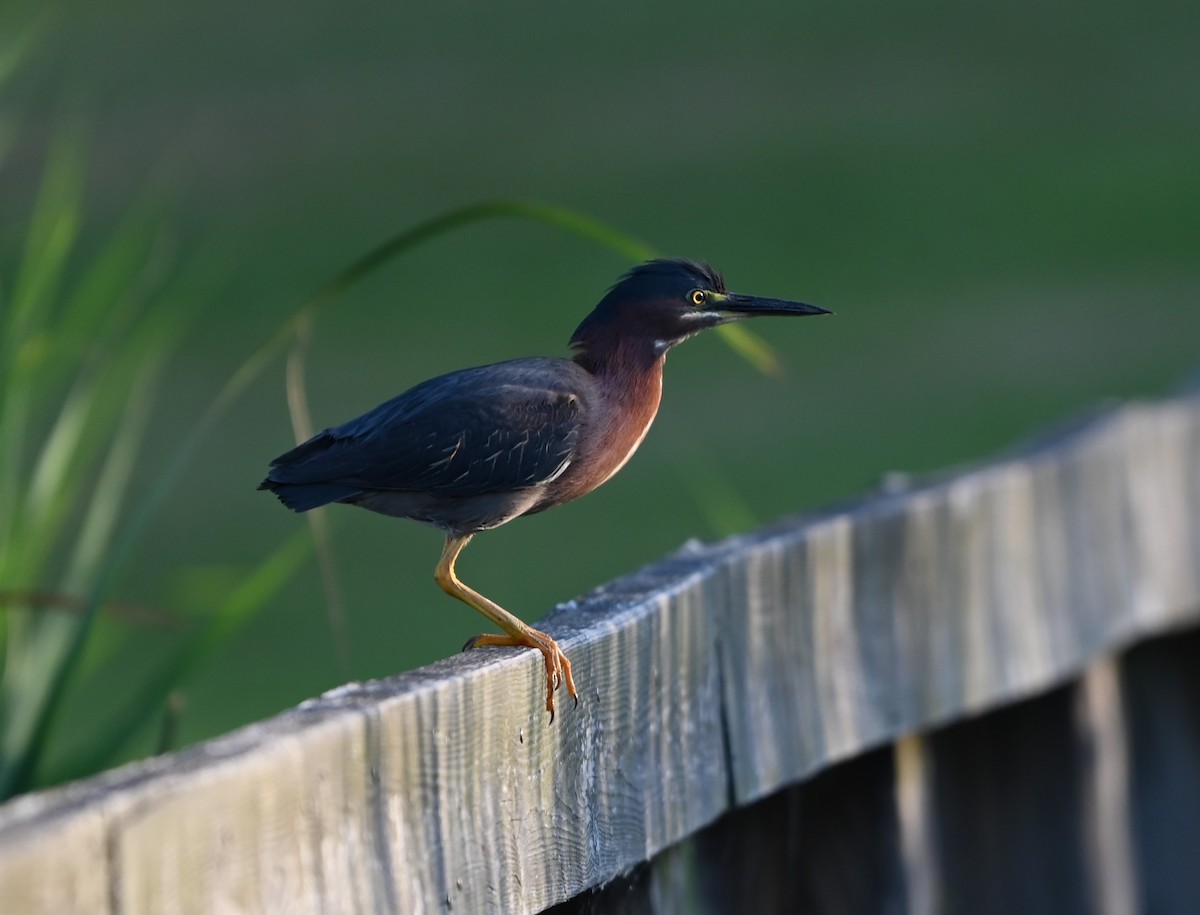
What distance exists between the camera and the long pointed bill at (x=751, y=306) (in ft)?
7.72

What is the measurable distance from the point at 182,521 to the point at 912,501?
5.53 meters

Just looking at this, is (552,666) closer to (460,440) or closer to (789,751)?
(789,751)

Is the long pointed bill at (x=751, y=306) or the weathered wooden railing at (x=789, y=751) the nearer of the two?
the weathered wooden railing at (x=789, y=751)

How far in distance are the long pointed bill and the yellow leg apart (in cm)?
48

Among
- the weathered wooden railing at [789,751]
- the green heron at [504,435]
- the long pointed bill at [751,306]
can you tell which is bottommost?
the weathered wooden railing at [789,751]

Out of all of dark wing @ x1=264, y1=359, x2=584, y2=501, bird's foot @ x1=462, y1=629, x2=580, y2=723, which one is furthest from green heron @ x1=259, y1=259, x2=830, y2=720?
bird's foot @ x1=462, y1=629, x2=580, y2=723

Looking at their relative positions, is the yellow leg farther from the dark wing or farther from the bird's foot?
the dark wing

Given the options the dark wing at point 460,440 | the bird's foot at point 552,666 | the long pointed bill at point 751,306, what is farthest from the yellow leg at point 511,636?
the long pointed bill at point 751,306

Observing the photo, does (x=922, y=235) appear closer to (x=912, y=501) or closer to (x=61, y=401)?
(x=61, y=401)

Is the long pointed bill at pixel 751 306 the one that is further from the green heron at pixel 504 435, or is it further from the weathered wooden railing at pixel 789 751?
the weathered wooden railing at pixel 789 751

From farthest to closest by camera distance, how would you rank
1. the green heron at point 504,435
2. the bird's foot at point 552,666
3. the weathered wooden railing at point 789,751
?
the green heron at point 504,435 < the bird's foot at point 552,666 < the weathered wooden railing at point 789,751

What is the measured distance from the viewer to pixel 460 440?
2264 mm

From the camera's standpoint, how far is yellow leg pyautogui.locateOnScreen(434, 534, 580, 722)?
1.69 meters

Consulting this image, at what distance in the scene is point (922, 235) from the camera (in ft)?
31.1
